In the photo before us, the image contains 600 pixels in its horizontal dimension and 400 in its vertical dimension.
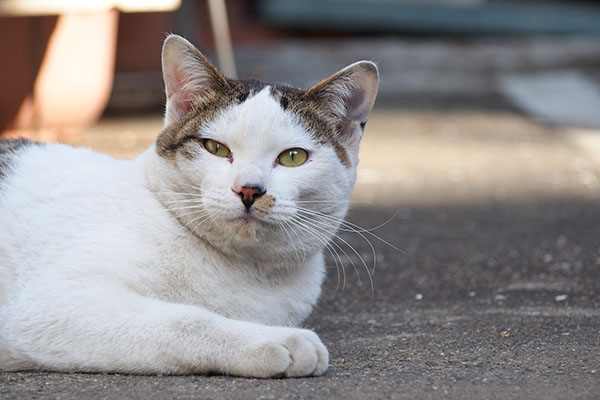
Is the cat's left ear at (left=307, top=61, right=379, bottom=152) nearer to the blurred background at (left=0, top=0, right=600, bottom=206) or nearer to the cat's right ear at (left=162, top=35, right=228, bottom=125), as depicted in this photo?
the cat's right ear at (left=162, top=35, right=228, bottom=125)

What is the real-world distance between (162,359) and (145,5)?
12.1 ft

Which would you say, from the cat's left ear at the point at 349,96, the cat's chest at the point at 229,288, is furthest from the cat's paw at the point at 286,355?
the cat's left ear at the point at 349,96

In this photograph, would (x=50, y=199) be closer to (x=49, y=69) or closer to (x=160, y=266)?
(x=160, y=266)

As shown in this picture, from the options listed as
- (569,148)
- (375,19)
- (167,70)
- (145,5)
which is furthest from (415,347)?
(375,19)

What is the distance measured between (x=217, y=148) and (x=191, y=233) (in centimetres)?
27

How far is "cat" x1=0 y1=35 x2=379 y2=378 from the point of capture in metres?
2.32

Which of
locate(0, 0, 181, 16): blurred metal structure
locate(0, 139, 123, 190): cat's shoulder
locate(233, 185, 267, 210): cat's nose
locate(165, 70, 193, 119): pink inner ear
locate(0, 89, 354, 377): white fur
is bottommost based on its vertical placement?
locate(0, 89, 354, 377): white fur

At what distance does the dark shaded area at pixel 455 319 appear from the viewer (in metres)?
2.27

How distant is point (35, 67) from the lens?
5.52 m

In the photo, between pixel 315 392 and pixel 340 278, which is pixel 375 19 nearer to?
pixel 340 278

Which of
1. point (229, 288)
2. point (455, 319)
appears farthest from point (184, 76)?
point (455, 319)

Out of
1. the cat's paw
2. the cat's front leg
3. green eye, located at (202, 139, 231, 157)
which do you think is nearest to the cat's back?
the cat's front leg

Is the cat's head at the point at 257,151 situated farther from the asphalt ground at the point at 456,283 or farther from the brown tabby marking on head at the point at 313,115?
the asphalt ground at the point at 456,283

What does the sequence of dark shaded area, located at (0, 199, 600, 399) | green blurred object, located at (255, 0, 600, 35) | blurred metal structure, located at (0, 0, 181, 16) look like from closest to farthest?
dark shaded area, located at (0, 199, 600, 399)
blurred metal structure, located at (0, 0, 181, 16)
green blurred object, located at (255, 0, 600, 35)
